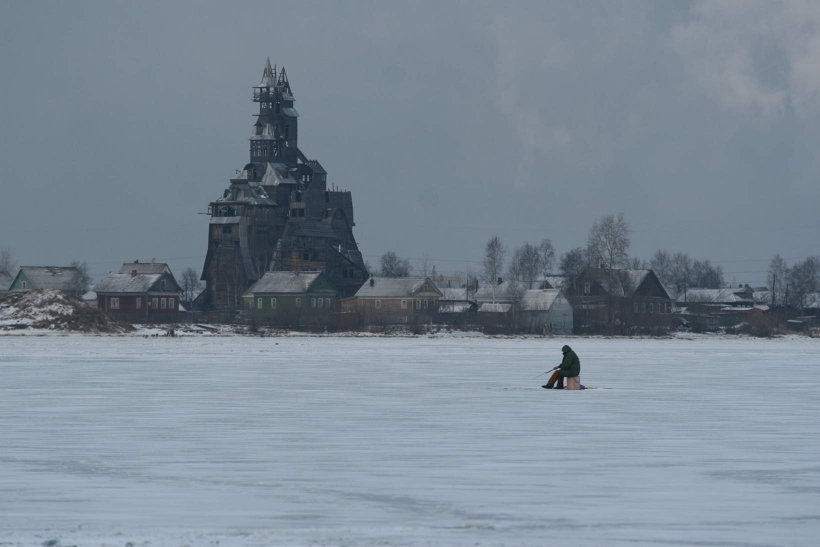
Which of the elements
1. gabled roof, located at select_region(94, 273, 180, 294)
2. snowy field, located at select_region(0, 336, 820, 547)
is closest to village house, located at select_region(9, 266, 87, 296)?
gabled roof, located at select_region(94, 273, 180, 294)

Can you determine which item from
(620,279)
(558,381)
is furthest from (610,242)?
(558,381)

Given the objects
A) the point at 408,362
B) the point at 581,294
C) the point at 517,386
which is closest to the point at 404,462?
the point at 517,386

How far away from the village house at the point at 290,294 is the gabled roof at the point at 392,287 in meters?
4.47

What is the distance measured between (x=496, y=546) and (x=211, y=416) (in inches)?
447

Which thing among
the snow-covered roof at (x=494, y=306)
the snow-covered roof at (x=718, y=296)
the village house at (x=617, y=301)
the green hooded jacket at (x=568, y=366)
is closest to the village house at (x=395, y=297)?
the snow-covered roof at (x=494, y=306)

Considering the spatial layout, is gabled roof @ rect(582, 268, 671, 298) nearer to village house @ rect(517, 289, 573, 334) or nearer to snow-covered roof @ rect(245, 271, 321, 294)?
village house @ rect(517, 289, 573, 334)

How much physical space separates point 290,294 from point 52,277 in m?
29.9

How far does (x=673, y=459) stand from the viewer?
15.6 metres

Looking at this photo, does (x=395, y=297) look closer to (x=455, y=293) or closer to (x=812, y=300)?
(x=455, y=293)

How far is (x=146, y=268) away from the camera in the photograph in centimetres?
12100

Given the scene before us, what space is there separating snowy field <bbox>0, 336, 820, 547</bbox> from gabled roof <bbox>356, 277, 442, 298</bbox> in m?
91.4

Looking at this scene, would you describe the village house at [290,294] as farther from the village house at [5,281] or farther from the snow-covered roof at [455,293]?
→ the village house at [5,281]

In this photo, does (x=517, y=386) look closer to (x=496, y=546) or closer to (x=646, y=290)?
(x=496, y=546)

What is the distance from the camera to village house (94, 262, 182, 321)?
117 metres
